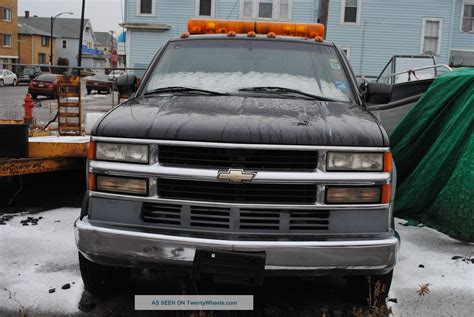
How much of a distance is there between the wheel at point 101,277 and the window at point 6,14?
58810 mm

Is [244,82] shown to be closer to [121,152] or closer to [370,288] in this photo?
[121,152]

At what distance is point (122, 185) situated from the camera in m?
3.19

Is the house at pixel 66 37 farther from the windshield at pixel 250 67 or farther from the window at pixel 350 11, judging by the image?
the windshield at pixel 250 67

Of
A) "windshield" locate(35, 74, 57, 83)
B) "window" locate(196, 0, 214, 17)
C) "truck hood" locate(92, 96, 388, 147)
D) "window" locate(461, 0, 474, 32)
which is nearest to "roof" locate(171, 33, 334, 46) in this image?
"truck hood" locate(92, 96, 388, 147)

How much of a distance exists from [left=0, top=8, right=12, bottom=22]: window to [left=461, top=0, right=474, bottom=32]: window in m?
47.1

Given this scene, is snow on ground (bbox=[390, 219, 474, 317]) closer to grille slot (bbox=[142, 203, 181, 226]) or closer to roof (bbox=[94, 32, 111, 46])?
grille slot (bbox=[142, 203, 181, 226])

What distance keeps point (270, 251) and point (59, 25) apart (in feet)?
294

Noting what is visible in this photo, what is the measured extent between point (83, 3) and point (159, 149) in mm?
36715

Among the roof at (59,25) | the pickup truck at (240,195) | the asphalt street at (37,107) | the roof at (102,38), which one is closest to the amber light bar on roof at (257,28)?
the pickup truck at (240,195)

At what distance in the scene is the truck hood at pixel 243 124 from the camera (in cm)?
306

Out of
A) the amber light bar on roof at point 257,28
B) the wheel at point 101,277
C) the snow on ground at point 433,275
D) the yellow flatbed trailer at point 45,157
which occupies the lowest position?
the snow on ground at point 433,275

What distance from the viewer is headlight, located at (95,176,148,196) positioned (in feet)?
10.3

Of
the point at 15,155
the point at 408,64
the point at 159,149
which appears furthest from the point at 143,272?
the point at 408,64

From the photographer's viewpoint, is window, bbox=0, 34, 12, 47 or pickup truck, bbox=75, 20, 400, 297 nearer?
pickup truck, bbox=75, 20, 400, 297
